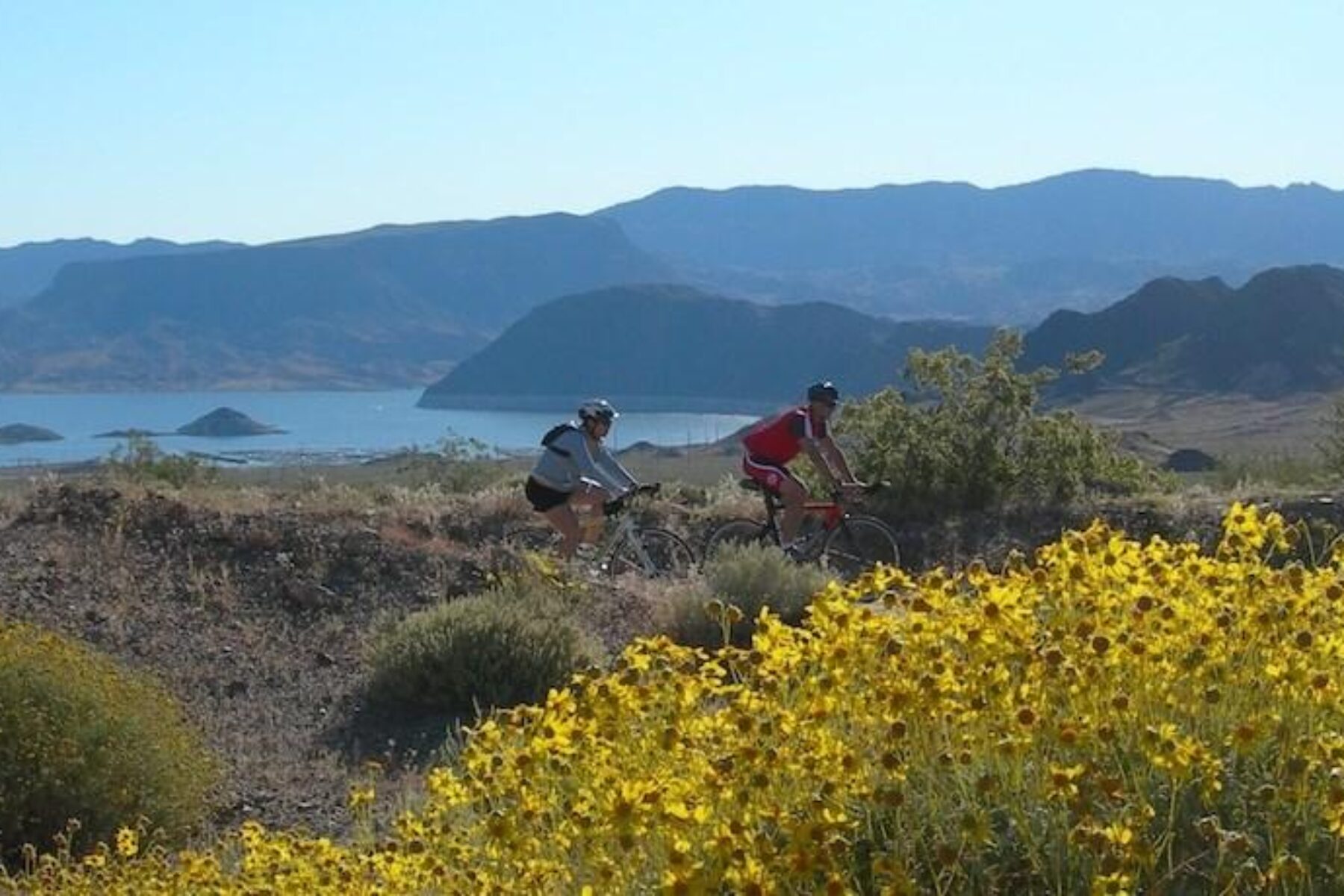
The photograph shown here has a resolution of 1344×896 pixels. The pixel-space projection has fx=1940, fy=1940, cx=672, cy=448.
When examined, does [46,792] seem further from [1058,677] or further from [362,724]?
[1058,677]

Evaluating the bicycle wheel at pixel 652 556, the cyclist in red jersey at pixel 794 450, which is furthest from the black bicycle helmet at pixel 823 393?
the bicycle wheel at pixel 652 556

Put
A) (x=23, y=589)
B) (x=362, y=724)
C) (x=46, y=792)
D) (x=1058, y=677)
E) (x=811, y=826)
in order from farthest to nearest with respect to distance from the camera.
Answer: (x=23, y=589) < (x=362, y=724) < (x=46, y=792) < (x=1058, y=677) < (x=811, y=826)

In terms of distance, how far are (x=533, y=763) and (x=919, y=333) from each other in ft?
472

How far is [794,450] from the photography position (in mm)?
15188

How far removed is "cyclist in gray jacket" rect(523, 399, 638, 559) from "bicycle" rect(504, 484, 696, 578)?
154 millimetres

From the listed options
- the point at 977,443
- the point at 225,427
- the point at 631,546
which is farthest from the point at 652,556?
the point at 225,427

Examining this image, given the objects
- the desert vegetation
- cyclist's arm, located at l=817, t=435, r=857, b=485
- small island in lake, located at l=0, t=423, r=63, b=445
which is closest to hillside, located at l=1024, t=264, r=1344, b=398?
small island in lake, located at l=0, t=423, r=63, b=445

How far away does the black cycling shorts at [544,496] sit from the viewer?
14.3 metres

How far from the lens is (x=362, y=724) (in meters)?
10.1

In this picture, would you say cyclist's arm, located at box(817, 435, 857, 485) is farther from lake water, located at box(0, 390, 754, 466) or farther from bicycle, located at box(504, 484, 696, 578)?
lake water, located at box(0, 390, 754, 466)

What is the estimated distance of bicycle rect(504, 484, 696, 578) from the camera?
14578 mm

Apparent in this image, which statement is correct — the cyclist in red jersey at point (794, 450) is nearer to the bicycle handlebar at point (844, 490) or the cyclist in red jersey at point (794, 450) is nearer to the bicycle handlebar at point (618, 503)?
the bicycle handlebar at point (844, 490)

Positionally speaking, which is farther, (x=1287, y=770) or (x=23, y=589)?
(x=23, y=589)

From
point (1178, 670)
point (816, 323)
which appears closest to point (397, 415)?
point (816, 323)
